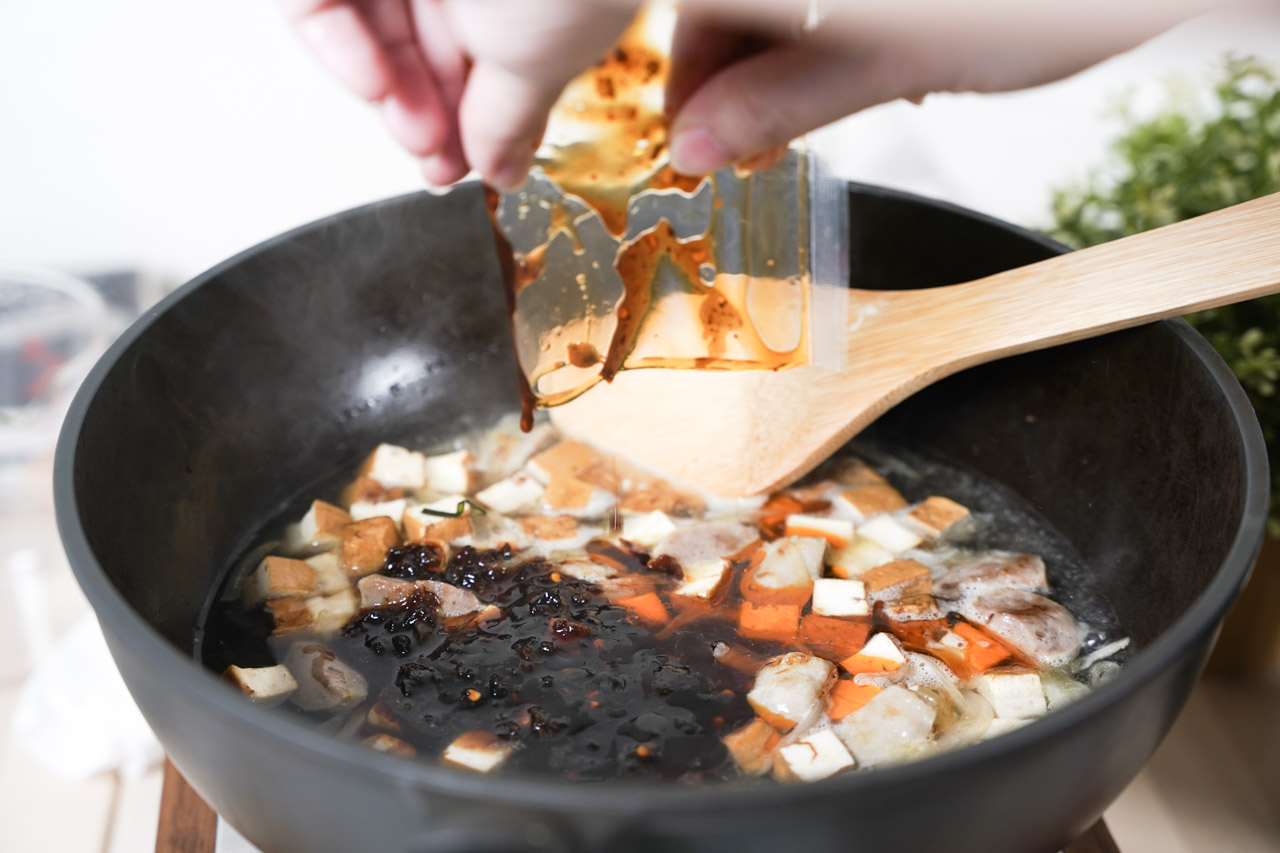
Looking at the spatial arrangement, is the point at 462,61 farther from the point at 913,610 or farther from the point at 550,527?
the point at 913,610

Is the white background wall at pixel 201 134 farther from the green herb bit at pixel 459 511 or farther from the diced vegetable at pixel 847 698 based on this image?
the diced vegetable at pixel 847 698

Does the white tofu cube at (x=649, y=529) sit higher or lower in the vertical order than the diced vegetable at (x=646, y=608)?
higher

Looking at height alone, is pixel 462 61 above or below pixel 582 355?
above

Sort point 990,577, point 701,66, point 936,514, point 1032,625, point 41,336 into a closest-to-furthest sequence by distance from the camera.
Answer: point 701,66 < point 1032,625 < point 990,577 < point 936,514 < point 41,336

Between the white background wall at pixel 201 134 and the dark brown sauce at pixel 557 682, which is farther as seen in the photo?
the white background wall at pixel 201 134

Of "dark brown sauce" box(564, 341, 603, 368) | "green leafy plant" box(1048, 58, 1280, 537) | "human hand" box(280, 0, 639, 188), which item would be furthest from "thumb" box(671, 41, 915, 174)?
"green leafy plant" box(1048, 58, 1280, 537)

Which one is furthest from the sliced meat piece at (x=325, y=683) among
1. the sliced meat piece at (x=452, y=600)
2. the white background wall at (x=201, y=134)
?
the white background wall at (x=201, y=134)

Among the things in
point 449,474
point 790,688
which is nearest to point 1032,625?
point 790,688
